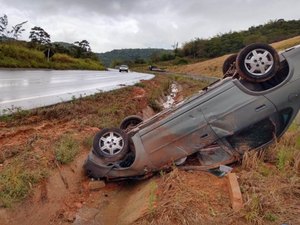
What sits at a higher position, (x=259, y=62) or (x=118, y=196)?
(x=259, y=62)

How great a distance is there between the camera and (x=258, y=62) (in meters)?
5.06

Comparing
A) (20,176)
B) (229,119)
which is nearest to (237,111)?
(229,119)

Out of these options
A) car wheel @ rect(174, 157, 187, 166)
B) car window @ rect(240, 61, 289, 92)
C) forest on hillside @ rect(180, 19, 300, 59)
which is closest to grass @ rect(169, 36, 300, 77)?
forest on hillside @ rect(180, 19, 300, 59)

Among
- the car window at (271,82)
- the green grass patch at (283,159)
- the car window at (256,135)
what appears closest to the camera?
the green grass patch at (283,159)

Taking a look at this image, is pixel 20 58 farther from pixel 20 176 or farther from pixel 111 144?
pixel 20 176

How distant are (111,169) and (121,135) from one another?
0.53 meters

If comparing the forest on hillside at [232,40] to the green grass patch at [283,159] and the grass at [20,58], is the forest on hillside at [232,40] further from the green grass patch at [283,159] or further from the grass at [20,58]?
the green grass patch at [283,159]

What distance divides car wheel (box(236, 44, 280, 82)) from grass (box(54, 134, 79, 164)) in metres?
2.92

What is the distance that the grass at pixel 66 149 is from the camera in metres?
5.59

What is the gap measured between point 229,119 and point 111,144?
5.84ft

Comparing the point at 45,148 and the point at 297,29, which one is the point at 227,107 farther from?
the point at 297,29

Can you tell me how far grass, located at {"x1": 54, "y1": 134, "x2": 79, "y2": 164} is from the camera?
5.59 m

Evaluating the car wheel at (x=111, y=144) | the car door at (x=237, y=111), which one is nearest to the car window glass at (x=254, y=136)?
the car door at (x=237, y=111)

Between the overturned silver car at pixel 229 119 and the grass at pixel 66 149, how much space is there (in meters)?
0.78
